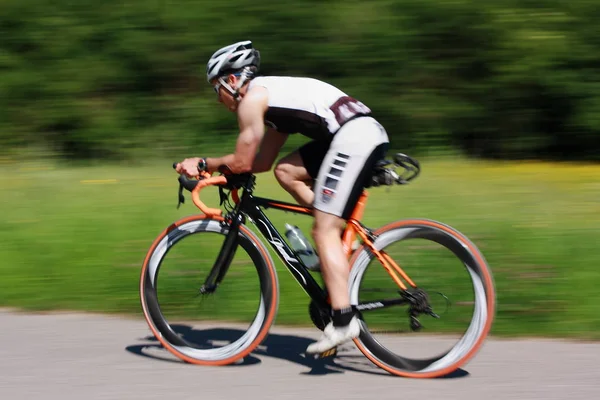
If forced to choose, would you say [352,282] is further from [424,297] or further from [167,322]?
[167,322]

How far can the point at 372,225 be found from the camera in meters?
7.05

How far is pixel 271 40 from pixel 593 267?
3993 mm

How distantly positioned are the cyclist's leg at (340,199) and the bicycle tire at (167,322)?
349 mm

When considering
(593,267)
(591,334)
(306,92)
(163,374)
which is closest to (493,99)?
(593,267)

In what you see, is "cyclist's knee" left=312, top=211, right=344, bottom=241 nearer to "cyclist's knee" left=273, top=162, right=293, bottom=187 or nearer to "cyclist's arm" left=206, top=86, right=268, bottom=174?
"cyclist's knee" left=273, top=162, right=293, bottom=187

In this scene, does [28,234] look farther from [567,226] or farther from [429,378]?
[567,226]

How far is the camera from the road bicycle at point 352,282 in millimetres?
5039

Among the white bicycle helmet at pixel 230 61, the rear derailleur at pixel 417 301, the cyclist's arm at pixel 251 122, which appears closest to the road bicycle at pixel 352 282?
the rear derailleur at pixel 417 301

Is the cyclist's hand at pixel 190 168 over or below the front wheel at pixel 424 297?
over

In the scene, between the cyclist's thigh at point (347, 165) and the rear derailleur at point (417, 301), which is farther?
the rear derailleur at point (417, 301)

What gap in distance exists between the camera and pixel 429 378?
16.6 feet

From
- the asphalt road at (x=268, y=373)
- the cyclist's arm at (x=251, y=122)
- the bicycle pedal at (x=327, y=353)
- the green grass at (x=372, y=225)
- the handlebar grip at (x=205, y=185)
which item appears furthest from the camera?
the green grass at (x=372, y=225)

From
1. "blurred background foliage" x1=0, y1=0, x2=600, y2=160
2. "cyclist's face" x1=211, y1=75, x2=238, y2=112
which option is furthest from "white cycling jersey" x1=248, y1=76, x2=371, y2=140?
"blurred background foliage" x1=0, y1=0, x2=600, y2=160

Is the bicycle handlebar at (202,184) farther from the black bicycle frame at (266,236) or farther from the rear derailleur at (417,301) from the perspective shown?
the rear derailleur at (417,301)
